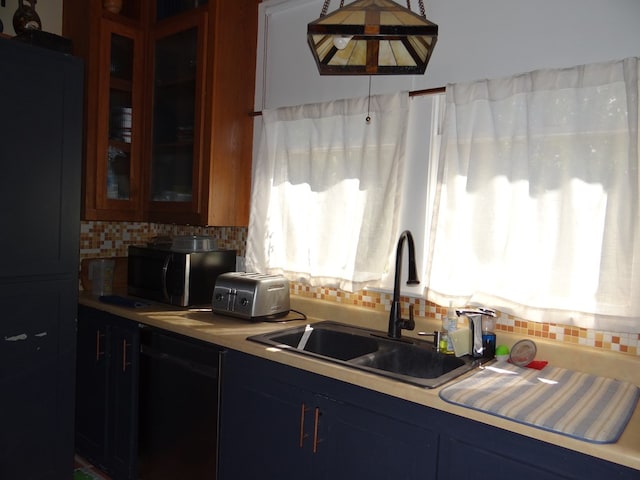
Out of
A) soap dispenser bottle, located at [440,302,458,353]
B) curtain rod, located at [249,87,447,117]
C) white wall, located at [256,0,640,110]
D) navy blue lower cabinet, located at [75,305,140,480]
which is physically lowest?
navy blue lower cabinet, located at [75,305,140,480]

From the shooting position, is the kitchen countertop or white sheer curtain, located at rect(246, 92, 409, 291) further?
white sheer curtain, located at rect(246, 92, 409, 291)

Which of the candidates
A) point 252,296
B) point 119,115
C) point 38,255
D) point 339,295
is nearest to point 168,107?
point 119,115

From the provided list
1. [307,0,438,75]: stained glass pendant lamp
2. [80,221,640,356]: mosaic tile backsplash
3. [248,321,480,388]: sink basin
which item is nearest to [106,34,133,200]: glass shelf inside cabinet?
[80,221,640,356]: mosaic tile backsplash

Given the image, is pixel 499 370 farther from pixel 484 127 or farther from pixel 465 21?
pixel 465 21

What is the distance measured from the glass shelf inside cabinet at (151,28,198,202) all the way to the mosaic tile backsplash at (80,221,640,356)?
15.5 inches

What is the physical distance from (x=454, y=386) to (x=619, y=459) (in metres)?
0.48

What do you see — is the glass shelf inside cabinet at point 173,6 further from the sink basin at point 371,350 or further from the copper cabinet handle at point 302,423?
the copper cabinet handle at point 302,423

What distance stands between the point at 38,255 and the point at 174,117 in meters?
1.07

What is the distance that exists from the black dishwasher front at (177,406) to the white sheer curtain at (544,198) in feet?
3.32

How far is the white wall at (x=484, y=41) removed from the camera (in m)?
1.80

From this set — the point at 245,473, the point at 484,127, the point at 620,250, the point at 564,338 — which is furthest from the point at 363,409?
the point at 484,127

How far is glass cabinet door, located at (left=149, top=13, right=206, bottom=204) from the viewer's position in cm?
271

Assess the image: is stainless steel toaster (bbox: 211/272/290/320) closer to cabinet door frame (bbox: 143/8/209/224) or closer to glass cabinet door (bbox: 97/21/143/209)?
Answer: cabinet door frame (bbox: 143/8/209/224)

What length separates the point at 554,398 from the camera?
1.51 metres
